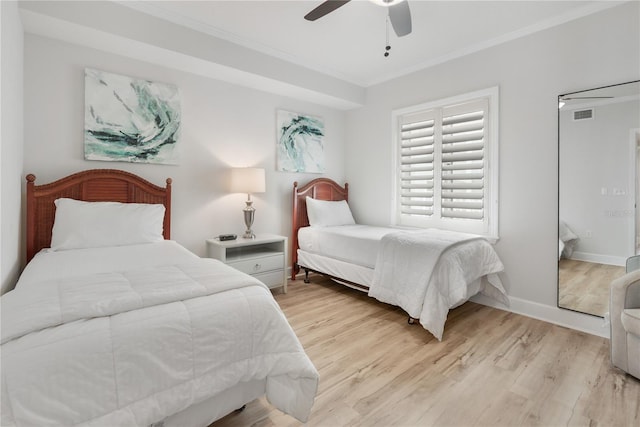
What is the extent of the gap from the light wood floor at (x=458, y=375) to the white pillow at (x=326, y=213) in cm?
134

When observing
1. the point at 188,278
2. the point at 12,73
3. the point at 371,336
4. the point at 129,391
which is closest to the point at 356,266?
the point at 371,336

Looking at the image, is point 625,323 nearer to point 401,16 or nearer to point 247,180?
point 401,16

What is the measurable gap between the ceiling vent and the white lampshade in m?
2.93

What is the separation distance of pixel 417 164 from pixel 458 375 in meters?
2.51

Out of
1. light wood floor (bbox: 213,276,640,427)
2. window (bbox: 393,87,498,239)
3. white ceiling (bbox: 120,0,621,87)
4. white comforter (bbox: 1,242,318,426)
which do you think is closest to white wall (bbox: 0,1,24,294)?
white comforter (bbox: 1,242,318,426)

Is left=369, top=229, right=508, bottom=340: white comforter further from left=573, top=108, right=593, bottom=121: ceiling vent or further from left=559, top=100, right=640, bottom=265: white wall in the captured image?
left=573, top=108, right=593, bottom=121: ceiling vent

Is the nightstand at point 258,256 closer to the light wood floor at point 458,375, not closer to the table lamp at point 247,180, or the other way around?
the table lamp at point 247,180

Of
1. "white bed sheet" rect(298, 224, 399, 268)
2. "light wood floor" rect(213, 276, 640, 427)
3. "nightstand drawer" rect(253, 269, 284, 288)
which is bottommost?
"light wood floor" rect(213, 276, 640, 427)

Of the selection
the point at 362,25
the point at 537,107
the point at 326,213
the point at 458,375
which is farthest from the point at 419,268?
the point at 362,25

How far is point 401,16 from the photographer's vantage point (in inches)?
85.7

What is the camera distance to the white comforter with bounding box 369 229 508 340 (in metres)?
2.46

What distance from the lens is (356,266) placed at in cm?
321

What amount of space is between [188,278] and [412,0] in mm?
2628

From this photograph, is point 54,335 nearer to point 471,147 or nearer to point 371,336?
point 371,336
